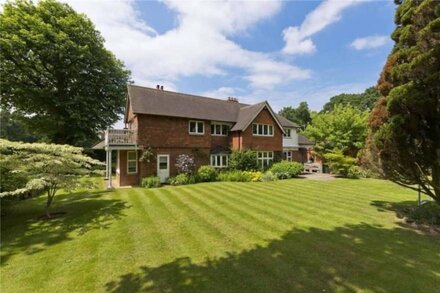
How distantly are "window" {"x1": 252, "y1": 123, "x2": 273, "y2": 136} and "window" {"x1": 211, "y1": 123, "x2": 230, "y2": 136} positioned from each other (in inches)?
109

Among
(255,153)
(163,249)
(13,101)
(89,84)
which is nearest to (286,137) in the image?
(255,153)

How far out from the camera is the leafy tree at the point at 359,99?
238ft

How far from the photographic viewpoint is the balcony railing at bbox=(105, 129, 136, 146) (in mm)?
18344

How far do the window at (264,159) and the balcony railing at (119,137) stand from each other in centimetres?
1257

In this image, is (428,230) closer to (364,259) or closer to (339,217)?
(339,217)

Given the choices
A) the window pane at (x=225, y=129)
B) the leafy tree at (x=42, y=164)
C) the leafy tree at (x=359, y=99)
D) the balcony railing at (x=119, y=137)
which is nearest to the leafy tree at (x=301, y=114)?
the leafy tree at (x=359, y=99)

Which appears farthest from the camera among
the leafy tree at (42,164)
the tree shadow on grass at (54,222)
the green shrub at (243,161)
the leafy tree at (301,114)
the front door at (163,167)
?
the leafy tree at (301,114)

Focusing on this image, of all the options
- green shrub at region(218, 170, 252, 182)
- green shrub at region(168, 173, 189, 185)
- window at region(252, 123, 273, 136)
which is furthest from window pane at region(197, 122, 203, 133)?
window at region(252, 123, 273, 136)

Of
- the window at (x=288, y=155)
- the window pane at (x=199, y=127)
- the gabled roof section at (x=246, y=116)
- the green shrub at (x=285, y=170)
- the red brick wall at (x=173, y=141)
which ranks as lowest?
the green shrub at (x=285, y=170)

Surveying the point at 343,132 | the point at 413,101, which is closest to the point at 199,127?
the point at 343,132

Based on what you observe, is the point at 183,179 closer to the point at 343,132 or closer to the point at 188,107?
the point at 188,107

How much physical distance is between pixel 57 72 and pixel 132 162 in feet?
48.0

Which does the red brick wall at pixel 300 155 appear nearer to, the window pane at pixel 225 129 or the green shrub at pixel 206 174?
the window pane at pixel 225 129

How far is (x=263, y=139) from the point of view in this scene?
24922mm
